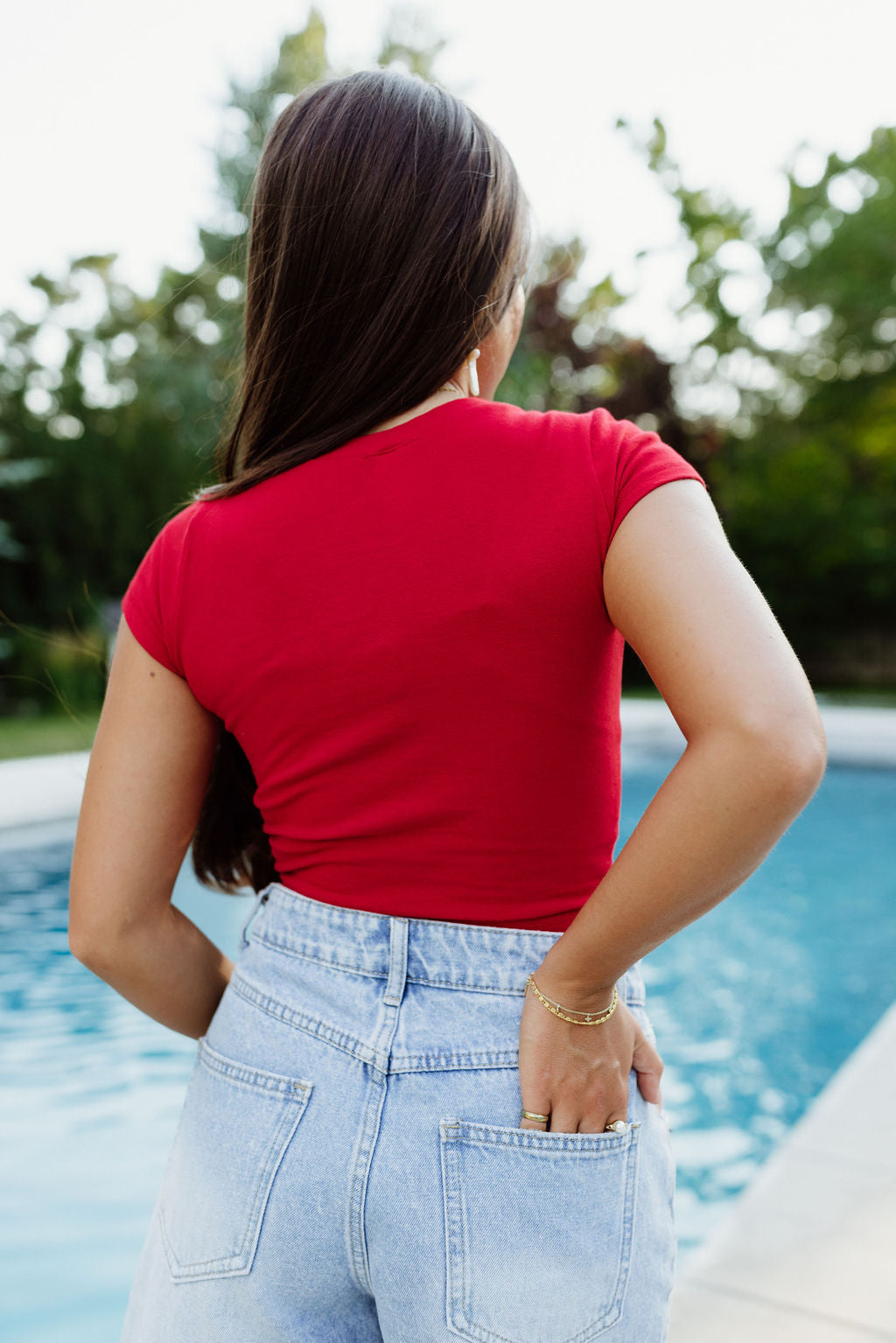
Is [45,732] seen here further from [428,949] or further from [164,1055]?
[428,949]

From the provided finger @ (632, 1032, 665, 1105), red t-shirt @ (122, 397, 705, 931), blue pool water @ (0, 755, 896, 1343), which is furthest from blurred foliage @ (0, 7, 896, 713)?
finger @ (632, 1032, 665, 1105)

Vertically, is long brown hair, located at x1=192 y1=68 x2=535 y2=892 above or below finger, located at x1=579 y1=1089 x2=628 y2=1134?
above

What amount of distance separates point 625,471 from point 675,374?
17.2 m

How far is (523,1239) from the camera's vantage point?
0.72 meters

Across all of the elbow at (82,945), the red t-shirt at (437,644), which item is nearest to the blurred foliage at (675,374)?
the elbow at (82,945)

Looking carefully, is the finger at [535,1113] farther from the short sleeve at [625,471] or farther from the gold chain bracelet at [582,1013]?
the short sleeve at [625,471]

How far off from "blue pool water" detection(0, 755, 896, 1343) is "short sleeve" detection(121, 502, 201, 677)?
214 centimetres

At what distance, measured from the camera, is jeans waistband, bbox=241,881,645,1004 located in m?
0.77

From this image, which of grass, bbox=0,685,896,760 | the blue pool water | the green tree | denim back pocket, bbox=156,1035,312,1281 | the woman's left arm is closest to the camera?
denim back pocket, bbox=156,1035,312,1281

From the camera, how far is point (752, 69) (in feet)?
46.7

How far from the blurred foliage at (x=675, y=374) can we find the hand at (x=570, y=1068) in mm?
12133

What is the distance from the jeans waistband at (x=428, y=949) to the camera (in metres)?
0.77

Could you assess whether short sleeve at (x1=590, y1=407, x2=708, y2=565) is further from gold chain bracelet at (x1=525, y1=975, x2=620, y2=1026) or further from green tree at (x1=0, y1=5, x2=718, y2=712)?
green tree at (x1=0, y1=5, x2=718, y2=712)

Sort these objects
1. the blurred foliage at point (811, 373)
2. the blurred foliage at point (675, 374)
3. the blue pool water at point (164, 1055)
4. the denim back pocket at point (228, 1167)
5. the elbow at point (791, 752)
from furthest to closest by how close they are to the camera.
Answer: the blurred foliage at point (811, 373) → the blurred foliage at point (675, 374) → the blue pool water at point (164, 1055) → the denim back pocket at point (228, 1167) → the elbow at point (791, 752)
